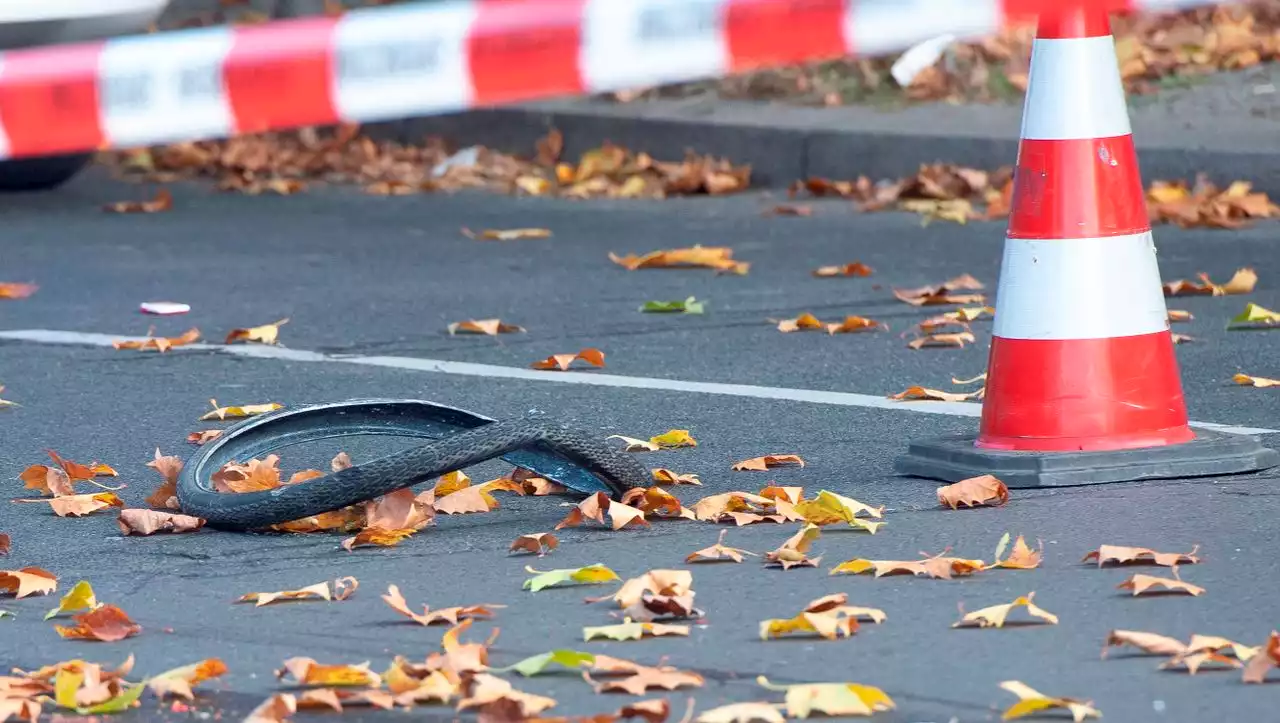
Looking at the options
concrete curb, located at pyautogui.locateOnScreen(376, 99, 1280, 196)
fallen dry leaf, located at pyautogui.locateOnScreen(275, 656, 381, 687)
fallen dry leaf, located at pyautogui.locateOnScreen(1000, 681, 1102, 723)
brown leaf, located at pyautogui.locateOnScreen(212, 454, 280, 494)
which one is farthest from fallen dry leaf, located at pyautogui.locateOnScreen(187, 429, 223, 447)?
concrete curb, located at pyautogui.locateOnScreen(376, 99, 1280, 196)

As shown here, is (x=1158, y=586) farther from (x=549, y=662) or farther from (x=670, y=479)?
(x=670, y=479)

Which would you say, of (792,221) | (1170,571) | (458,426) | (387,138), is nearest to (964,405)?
(458,426)

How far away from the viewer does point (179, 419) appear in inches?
225

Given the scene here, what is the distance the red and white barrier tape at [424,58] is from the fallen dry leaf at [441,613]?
0.85 m

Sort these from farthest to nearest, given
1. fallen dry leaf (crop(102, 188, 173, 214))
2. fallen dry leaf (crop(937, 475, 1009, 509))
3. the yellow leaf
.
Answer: fallen dry leaf (crop(102, 188, 173, 214)) < the yellow leaf < fallen dry leaf (crop(937, 475, 1009, 509))

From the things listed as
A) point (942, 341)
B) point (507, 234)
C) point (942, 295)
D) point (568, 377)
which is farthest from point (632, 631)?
point (507, 234)

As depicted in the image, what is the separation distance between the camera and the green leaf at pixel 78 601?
12.8ft

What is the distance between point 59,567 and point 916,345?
9.26ft

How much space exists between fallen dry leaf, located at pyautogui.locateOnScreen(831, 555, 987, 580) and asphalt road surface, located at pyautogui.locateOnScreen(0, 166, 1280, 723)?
0.14ft

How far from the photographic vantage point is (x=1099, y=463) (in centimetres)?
458

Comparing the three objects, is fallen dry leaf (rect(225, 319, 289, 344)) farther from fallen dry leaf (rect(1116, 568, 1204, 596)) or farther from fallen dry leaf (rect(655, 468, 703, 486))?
fallen dry leaf (rect(1116, 568, 1204, 596))

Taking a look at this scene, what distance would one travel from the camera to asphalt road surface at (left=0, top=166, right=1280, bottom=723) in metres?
3.53

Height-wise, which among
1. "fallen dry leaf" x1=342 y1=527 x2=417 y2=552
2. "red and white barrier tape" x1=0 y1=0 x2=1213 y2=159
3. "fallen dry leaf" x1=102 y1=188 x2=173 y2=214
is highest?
"red and white barrier tape" x1=0 y1=0 x2=1213 y2=159

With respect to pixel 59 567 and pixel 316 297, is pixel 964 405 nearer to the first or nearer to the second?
pixel 59 567
